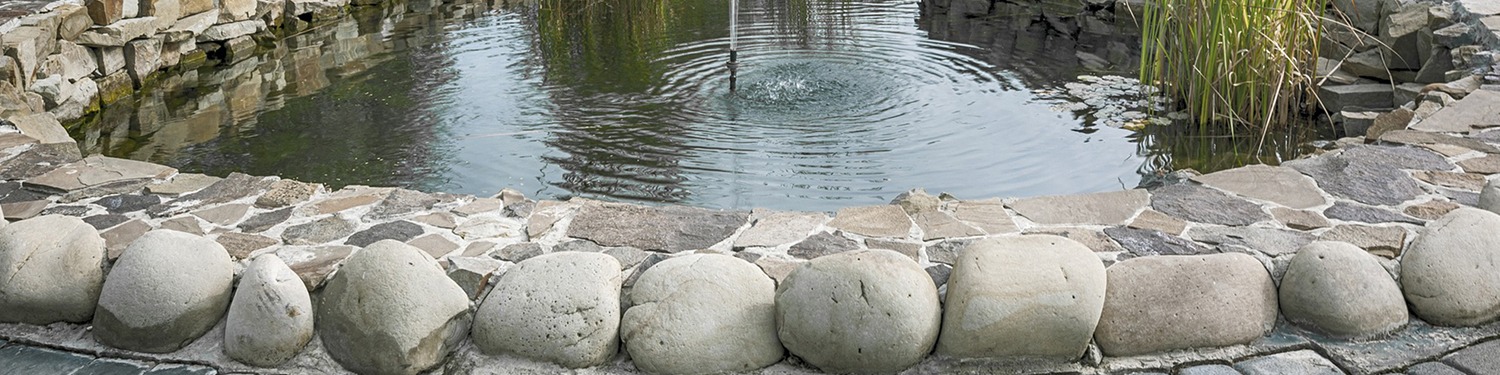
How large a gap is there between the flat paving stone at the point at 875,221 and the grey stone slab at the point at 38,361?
1917 millimetres

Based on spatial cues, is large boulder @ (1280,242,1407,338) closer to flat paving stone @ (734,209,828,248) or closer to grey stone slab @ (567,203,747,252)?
flat paving stone @ (734,209,828,248)

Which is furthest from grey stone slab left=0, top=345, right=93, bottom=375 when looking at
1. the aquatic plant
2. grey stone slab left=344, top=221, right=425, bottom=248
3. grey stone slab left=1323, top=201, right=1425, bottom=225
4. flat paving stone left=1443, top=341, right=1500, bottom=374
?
the aquatic plant

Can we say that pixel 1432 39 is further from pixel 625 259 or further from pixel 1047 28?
pixel 625 259

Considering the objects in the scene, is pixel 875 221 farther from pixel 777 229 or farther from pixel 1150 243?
pixel 1150 243

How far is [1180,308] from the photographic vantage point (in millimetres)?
2688

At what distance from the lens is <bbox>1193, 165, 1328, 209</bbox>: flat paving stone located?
11.3 feet

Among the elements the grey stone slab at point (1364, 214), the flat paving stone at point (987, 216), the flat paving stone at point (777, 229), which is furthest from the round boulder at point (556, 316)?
the grey stone slab at point (1364, 214)

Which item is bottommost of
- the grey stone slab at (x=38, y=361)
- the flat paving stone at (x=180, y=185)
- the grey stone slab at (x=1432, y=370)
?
the grey stone slab at (x=1432, y=370)

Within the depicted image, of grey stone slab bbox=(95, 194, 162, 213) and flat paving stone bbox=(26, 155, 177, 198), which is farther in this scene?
flat paving stone bbox=(26, 155, 177, 198)

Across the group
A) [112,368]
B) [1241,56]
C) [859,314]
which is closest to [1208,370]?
[859,314]

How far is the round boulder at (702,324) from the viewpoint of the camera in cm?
265

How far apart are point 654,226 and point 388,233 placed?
0.75 m

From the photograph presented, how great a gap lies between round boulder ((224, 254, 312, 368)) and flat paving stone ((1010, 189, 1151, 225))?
1.93 meters

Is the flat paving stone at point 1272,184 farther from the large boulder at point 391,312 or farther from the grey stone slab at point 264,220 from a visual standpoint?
the grey stone slab at point 264,220
